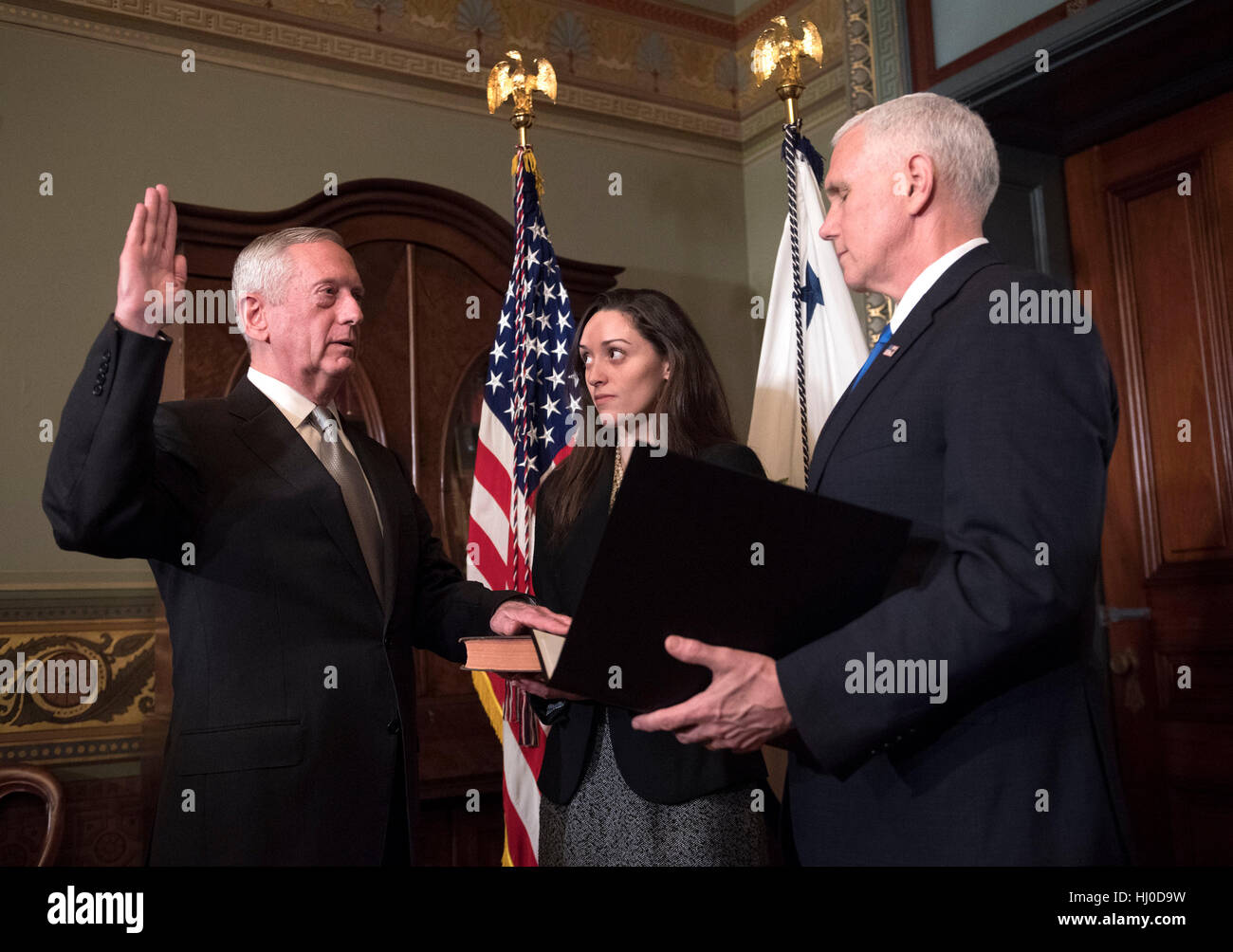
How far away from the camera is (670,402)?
2.60m

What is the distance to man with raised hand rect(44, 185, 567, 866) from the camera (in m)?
1.69

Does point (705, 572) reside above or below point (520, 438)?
below

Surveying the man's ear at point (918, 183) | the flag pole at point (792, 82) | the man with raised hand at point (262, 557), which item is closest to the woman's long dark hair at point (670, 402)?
the man with raised hand at point (262, 557)

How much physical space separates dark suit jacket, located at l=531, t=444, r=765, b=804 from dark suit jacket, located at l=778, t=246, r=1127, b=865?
596mm

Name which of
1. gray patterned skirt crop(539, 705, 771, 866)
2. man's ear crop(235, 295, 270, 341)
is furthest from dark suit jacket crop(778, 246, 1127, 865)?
man's ear crop(235, 295, 270, 341)

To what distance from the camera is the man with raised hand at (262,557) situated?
5.55 feet

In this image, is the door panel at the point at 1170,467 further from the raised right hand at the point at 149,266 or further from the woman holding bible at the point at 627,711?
the raised right hand at the point at 149,266

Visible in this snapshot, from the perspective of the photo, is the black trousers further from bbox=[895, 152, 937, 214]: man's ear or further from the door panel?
the door panel

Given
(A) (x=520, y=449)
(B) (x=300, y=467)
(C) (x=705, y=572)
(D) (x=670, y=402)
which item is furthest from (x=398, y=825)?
(A) (x=520, y=449)

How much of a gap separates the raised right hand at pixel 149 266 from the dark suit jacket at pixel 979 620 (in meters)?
1.10

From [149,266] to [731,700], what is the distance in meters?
1.12

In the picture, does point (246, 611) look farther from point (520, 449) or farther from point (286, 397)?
point (520, 449)
